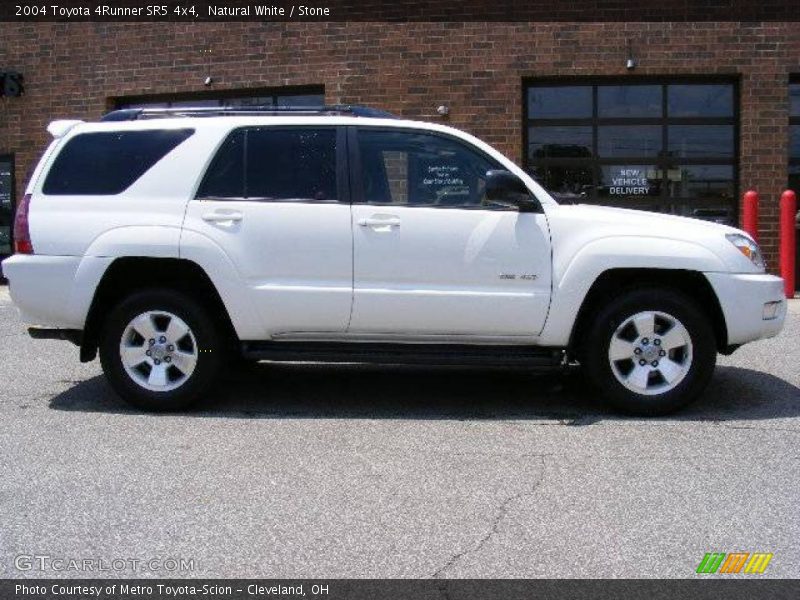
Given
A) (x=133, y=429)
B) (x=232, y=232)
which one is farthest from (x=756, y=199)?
(x=133, y=429)

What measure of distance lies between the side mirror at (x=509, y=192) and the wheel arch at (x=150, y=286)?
187cm

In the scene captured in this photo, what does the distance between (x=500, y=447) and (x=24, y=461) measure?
2.61 meters

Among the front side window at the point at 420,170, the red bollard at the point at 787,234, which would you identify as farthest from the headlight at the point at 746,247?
the red bollard at the point at 787,234

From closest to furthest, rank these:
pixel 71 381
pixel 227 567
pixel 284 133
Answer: pixel 227 567 → pixel 284 133 → pixel 71 381

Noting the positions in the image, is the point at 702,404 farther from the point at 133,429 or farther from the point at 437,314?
the point at 133,429

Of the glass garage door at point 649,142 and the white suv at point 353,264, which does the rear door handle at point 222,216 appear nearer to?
the white suv at point 353,264

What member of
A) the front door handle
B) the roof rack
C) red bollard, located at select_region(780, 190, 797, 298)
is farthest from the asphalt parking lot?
red bollard, located at select_region(780, 190, 797, 298)

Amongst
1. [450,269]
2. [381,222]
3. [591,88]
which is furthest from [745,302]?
[591,88]

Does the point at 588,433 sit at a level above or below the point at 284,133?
below

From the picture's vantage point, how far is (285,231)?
580 cm

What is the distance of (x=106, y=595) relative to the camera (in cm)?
334

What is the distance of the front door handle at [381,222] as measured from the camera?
5793 mm

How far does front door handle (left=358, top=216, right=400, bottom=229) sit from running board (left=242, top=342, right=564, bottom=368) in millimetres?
761
